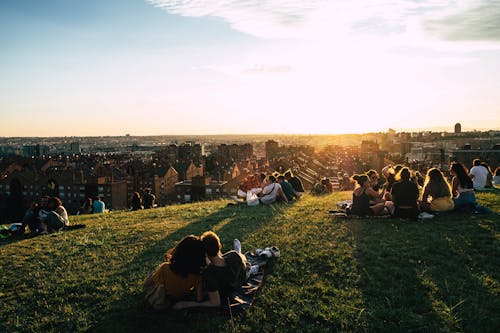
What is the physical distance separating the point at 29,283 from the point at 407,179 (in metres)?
9.98

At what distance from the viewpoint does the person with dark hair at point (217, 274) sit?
19.1 ft

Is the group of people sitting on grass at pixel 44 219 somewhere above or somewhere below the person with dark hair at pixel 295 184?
below

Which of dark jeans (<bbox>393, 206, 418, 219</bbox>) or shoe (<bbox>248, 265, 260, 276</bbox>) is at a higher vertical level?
dark jeans (<bbox>393, 206, 418, 219</bbox>)

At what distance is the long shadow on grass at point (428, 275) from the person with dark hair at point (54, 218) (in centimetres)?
993

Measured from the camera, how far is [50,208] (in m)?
12.5

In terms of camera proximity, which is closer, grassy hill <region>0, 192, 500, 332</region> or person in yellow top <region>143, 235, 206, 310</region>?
grassy hill <region>0, 192, 500, 332</region>

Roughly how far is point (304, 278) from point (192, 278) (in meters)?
2.31

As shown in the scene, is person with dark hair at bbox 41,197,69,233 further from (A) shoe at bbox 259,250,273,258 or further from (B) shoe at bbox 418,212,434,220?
(B) shoe at bbox 418,212,434,220

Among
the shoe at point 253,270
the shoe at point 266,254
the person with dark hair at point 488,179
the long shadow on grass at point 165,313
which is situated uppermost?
the person with dark hair at point 488,179

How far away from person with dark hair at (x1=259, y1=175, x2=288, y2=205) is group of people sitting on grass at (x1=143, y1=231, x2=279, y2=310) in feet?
29.9

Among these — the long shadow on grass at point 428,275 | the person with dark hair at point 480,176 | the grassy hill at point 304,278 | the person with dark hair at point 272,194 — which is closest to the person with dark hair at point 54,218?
the grassy hill at point 304,278

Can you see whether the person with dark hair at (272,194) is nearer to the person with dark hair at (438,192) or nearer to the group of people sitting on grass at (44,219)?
the person with dark hair at (438,192)

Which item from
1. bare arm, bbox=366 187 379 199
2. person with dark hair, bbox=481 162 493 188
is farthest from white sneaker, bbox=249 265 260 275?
person with dark hair, bbox=481 162 493 188

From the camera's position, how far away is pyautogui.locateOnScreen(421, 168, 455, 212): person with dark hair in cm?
1085
